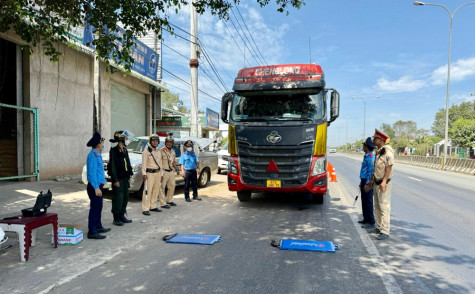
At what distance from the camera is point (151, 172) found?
7.01 meters

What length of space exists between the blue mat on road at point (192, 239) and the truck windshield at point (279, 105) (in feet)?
10.2

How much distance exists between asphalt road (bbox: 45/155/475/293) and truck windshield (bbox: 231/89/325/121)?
223 centimetres

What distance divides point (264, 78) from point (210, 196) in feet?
13.5

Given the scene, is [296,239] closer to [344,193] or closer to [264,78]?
[264,78]

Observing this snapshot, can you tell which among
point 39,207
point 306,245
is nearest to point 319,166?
point 306,245

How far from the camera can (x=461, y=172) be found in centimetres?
2075

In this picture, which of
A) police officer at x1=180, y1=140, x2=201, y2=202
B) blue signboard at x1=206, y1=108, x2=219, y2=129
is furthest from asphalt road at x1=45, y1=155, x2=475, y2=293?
blue signboard at x1=206, y1=108, x2=219, y2=129

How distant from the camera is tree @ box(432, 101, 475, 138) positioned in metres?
64.9

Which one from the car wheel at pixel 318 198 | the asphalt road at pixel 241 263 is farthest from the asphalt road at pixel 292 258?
the car wheel at pixel 318 198

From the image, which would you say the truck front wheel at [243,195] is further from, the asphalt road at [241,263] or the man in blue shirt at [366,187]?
the man in blue shirt at [366,187]

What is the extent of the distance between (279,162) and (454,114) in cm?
7655

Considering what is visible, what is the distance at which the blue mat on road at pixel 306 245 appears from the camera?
444 cm

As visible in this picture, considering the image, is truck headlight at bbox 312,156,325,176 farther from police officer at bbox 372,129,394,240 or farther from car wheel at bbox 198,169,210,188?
car wheel at bbox 198,169,210,188

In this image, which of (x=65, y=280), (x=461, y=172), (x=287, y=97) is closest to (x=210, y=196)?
(x=287, y=97)
